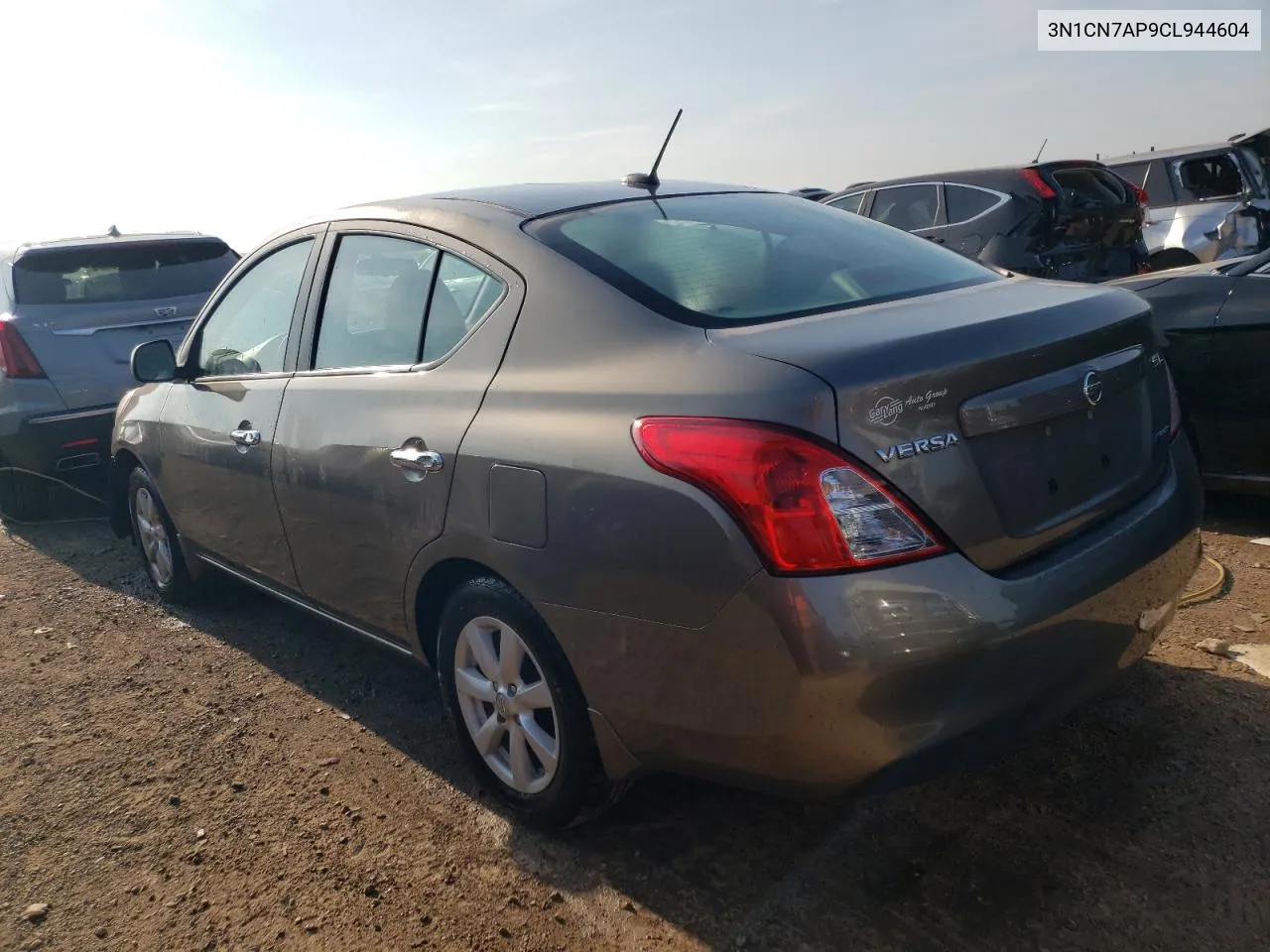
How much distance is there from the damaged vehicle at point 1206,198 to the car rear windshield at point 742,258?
809 centimetres

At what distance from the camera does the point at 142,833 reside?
3.02 metres

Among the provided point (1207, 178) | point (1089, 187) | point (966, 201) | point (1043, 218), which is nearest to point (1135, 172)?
point (1207, 178)

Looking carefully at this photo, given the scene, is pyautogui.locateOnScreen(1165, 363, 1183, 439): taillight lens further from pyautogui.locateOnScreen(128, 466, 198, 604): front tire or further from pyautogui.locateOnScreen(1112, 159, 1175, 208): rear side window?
pyautogui.locateOnScreen(1112, 159, 1175, 208): rear side window

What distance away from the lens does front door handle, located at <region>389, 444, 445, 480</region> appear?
2.75 metres

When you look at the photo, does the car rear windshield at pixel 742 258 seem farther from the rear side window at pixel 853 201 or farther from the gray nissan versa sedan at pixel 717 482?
the rear side window at pixel 853 201

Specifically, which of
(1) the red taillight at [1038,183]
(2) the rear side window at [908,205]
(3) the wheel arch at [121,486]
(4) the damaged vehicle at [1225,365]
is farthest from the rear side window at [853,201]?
(3) the wheel arch at [121,486]

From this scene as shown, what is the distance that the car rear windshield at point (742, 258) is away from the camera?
258cm

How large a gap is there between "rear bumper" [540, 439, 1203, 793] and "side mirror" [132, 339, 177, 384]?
259 cm

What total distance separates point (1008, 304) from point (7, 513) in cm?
644

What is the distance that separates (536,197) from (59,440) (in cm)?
433

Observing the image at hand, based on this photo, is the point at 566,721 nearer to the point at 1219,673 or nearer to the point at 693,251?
the point at 693,251

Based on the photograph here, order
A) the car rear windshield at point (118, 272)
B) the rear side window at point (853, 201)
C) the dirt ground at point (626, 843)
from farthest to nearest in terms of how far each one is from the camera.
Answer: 1. the rear side window at point (853, 201)
2. the car rear windshield at point (118, 272)
3. the dirt ground at point (626, 843)

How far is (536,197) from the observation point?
10.3 feet

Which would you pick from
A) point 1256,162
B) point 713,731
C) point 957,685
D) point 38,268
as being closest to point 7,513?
point 38,268
